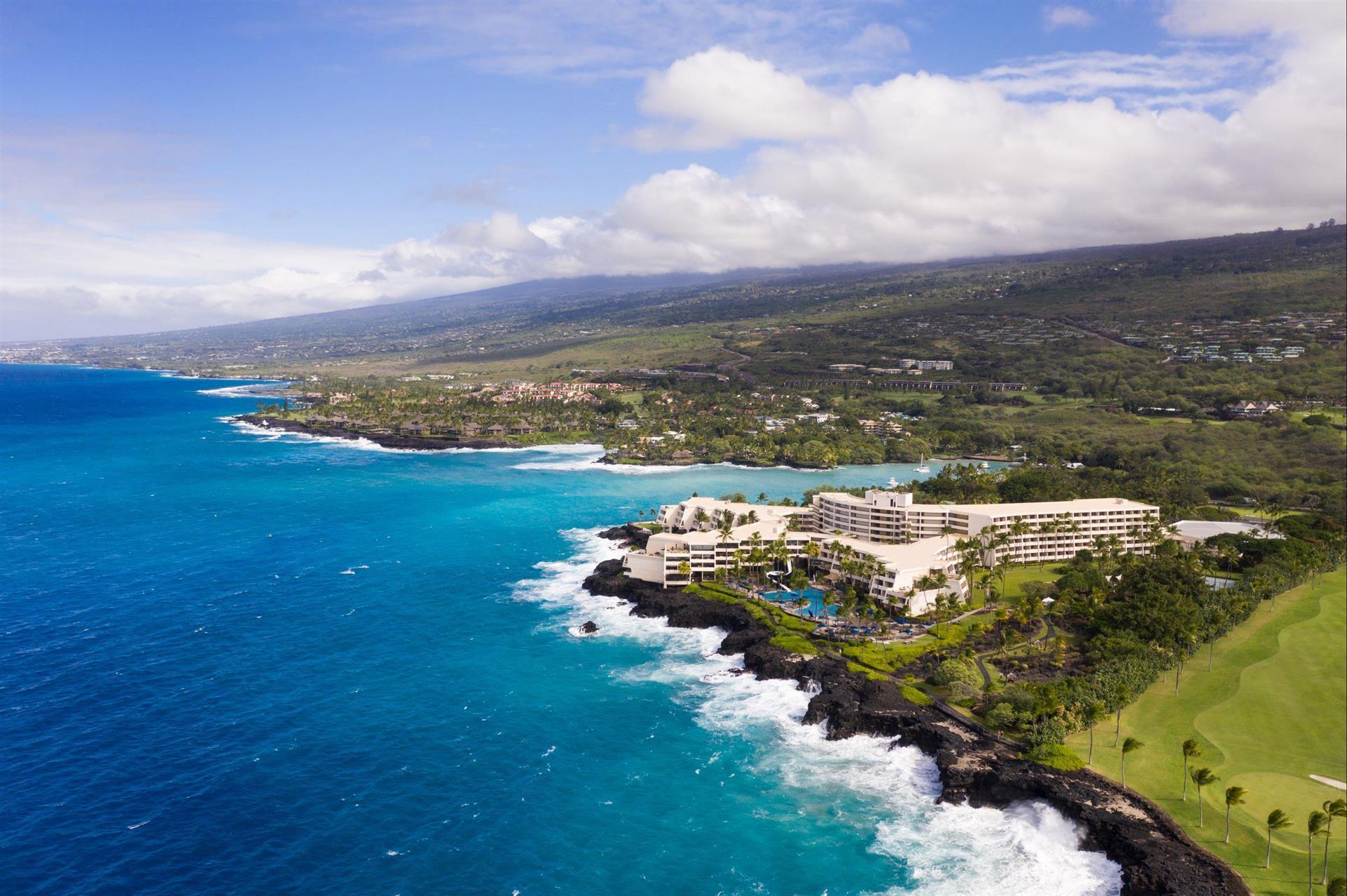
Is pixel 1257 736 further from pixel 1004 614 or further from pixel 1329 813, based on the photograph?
pixel 1004 614

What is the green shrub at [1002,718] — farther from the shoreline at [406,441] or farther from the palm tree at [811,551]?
the shoreline at [406,441]

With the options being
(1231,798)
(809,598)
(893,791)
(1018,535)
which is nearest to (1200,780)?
(1231,798)

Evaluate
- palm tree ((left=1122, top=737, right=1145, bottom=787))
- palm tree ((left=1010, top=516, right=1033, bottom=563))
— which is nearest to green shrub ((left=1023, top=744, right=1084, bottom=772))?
palm tree ((left=1122, top=737, right=1145, bottom=787))

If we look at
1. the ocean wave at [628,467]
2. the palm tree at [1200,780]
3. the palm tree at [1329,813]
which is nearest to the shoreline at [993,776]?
the palm tree at [1200,780]

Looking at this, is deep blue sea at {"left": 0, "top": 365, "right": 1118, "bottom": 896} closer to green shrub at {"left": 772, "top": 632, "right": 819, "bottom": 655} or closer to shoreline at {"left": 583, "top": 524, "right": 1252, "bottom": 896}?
shoreline at {"left": 583, "top": 524, "right": 1252, "bottom": 896}

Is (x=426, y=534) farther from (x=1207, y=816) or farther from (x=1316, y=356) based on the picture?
(x=1316, y=356)
